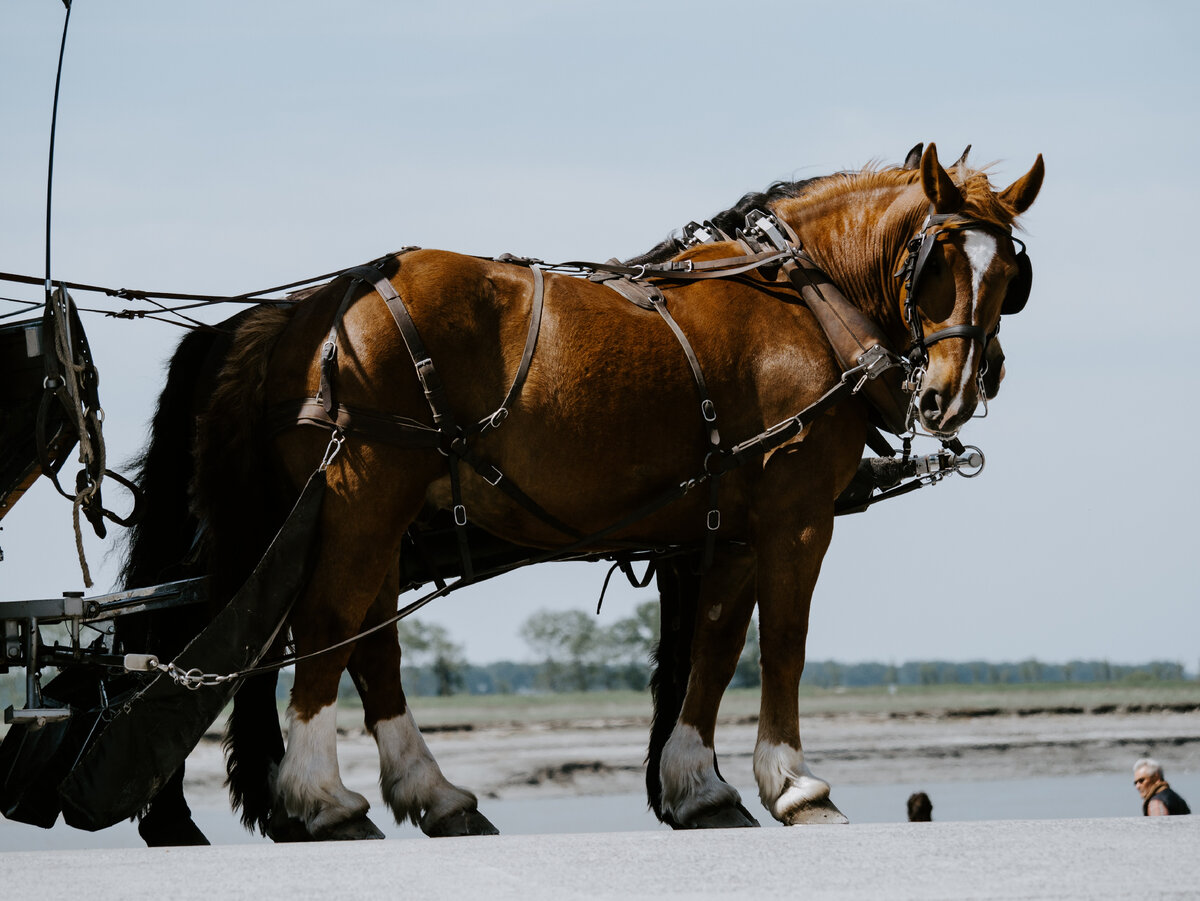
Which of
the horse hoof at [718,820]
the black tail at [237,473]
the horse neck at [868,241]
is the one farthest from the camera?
the horse neck at [868,241]

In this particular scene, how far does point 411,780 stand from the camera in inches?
259

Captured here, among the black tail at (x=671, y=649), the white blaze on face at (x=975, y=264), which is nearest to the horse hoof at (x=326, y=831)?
the black tail at (x=671, y=649)

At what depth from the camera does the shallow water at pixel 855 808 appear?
91.7 ft

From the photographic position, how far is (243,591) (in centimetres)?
607

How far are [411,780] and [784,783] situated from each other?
1580 millimetres

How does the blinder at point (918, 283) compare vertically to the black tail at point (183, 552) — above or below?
above

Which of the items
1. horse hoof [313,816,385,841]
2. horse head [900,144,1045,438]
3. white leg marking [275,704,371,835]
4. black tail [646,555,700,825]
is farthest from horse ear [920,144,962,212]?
horse hoof [313,816,385,841]

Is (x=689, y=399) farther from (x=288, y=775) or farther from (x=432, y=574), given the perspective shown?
(x=288, y=775)

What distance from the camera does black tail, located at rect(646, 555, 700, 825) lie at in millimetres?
7668

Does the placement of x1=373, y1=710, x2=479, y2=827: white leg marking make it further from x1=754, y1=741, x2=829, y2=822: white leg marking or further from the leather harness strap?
x1=754, y1=741, x2=829, y2=822: white leg marking

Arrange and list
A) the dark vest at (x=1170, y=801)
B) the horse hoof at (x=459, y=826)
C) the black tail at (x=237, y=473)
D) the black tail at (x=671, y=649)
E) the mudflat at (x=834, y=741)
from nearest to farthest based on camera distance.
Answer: the black tail at (x=237, y=473) < the horse hoof at (x=459, y=826) < the black tail at (x=671, y=649) < the dark vest at (x=1170, y=801) < the mudflat at (x=834, y=741)

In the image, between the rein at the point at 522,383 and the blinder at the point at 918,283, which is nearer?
the rein at the point at 522,383

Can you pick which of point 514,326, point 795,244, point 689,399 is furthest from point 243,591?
point 795,244

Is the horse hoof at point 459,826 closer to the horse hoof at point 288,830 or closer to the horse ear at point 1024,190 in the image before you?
the horse hoof at point 288,830
